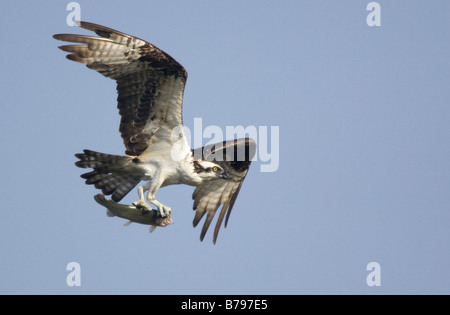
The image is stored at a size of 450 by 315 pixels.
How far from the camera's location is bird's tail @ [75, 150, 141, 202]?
45.8 feet

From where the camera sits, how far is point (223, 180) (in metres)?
15.6

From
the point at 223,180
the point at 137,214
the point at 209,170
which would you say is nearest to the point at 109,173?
the point at 137,214

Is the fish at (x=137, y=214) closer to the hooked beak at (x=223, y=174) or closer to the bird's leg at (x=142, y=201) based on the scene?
the bird's leg at (x=142, y=201)

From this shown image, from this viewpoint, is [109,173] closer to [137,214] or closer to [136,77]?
[137,214]

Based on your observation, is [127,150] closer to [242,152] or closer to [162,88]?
[162,88]

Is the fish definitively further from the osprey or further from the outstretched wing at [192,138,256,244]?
the outstretched wing at [192,138,256,244]

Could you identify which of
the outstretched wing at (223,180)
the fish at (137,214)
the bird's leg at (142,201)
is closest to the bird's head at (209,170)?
the outstretched wing at (223,180)

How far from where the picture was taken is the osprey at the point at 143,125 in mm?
13320

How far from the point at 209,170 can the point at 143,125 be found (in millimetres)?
1484

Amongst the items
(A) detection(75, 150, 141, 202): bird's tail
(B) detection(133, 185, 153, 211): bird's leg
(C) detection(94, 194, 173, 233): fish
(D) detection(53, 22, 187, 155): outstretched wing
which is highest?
(D) detection(53, 22, 187, 155): outstretched wing

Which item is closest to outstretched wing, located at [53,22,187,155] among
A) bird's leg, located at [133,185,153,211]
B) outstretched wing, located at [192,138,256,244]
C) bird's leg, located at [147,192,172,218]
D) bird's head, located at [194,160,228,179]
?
bird's leg, located at [133,185,153,211]

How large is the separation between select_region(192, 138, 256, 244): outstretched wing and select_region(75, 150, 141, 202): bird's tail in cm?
149

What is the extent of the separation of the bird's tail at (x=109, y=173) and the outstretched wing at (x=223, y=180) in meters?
1.49

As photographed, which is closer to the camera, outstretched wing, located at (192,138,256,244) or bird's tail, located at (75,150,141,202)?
bird's tail, located at (75,150,141,202)
